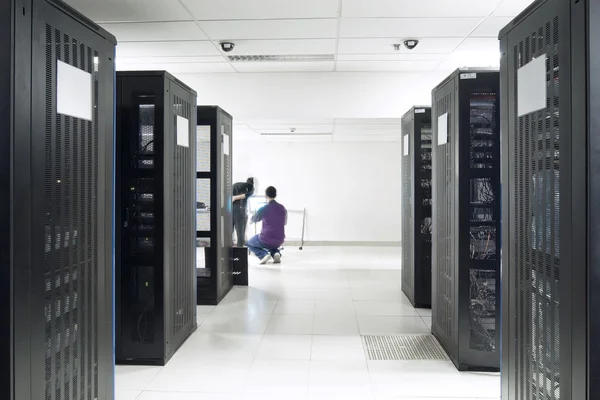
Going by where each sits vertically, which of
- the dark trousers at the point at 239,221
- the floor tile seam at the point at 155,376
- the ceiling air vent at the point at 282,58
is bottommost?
the floor tile seam at the point at 155,376

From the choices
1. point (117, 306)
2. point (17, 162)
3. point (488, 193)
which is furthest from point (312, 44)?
Result: point (17, 162)

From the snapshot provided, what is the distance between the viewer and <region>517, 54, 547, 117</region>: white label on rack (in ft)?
5.29

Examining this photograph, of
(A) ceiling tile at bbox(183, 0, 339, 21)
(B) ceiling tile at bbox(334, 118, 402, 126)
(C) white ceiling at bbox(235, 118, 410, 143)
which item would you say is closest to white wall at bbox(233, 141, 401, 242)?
(C) white ceiling at bbox(235, 118, 410, 143)

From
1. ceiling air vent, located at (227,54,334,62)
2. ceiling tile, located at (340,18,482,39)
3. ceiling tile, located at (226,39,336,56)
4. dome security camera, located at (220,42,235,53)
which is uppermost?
ceiling air vent, located at (227,54,334,62)

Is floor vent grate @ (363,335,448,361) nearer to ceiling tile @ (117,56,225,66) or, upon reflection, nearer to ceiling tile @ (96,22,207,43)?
ceiling tile @ (96,22,207,43)

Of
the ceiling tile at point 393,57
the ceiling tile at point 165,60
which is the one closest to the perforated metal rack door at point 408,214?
the ceiling tile at point 393,57

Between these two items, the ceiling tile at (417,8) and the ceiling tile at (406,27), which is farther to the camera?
the ceiling tile at (406,27)

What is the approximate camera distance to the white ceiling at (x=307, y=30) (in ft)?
13.1

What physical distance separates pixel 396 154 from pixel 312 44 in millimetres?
7165

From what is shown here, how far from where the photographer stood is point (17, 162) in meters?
1.44

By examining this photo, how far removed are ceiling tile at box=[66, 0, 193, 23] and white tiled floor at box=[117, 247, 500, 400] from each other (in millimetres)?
2839

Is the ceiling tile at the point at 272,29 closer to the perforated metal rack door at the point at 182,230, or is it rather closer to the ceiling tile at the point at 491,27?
the perforated metal rack door at the point at 182,230

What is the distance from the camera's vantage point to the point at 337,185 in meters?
12.1

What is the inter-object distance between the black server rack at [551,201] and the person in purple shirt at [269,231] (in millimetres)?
6450
